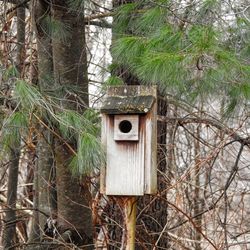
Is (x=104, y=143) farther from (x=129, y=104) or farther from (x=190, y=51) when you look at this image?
(x=190, y=51)

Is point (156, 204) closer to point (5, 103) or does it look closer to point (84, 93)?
point (84, 93)

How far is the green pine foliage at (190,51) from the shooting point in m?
2.39

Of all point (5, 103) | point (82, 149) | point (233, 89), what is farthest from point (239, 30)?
point (5, 103)

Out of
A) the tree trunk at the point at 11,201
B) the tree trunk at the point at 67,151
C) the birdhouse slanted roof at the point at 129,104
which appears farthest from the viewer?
the tree trunk at the point at 11,201

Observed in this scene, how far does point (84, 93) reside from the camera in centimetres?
353

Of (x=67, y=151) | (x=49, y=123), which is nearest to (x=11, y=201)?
(x=67, y=151)

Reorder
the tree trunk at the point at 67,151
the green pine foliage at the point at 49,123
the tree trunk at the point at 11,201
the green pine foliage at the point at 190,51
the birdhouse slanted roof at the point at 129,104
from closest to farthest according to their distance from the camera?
the green pine foliage at the point at 190,51 < the green pine foliage at the point at 49,123 < the birdhouse slanted roof at the point at 129,104 < the tree trunk at the point at 67,151 < the tree trunk at the point at 11,201

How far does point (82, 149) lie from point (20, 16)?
91.5 inches

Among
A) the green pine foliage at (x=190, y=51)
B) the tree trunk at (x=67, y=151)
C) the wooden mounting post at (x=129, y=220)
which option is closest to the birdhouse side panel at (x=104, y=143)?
the wooden mounting post at (x=129, y=220)

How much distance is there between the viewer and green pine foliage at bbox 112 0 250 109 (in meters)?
2.39

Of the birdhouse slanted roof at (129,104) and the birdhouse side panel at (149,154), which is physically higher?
the birdhouse slanted roof at (129,104)

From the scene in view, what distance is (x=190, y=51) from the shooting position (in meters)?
2.41

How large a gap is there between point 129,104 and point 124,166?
0.29 m

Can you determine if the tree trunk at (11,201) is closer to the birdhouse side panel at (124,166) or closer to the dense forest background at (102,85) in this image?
the dense forest background at (102,85)
